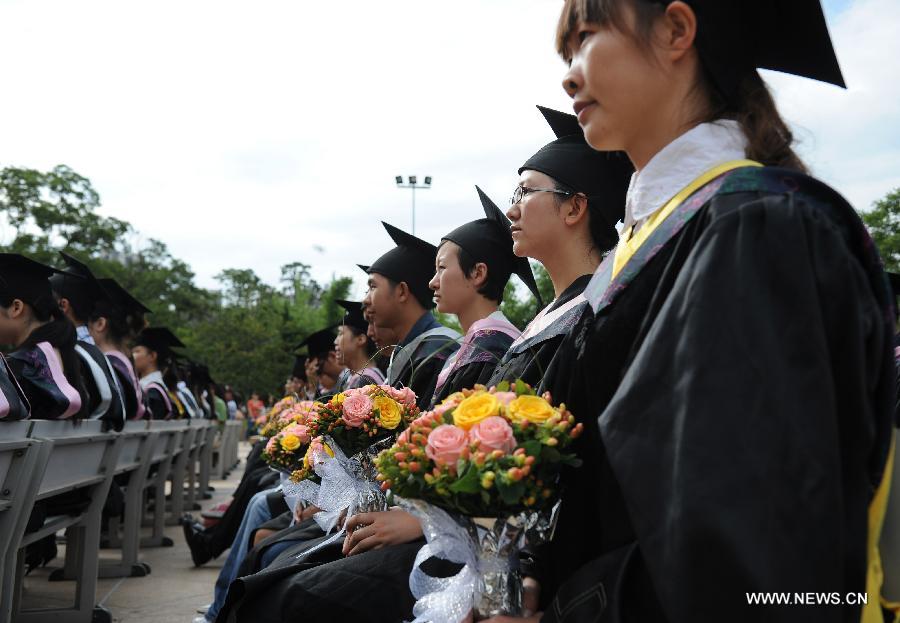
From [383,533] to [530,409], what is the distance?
1.25 meters

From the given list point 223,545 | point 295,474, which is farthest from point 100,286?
point 295,474

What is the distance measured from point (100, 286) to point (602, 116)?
6.81m

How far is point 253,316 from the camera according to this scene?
48.5 meters

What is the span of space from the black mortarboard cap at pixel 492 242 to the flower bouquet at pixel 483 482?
2607mm

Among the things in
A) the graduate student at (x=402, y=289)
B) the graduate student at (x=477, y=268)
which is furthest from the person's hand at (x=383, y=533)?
the graduate student at (x=402, y=289)

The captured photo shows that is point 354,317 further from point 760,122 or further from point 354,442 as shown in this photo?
point 760,122

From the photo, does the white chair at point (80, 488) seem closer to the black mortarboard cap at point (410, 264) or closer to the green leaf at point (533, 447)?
the black mortarboard cap at point (410, 264)

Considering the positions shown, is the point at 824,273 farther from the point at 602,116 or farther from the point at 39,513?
the point at 39,513

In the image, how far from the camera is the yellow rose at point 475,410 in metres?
1.67

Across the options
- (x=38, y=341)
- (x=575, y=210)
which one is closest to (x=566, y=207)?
(x=575, y=210)

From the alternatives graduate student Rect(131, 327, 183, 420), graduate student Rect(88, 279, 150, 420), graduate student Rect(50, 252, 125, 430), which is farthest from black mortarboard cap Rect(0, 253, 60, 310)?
graduate student Rect(131, 327, 183, 420)

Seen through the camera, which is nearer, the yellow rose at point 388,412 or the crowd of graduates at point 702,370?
the crowd of graduates at point 702,370

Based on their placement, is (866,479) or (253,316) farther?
(253,316)

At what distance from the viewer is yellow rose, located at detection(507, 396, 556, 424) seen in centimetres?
165
